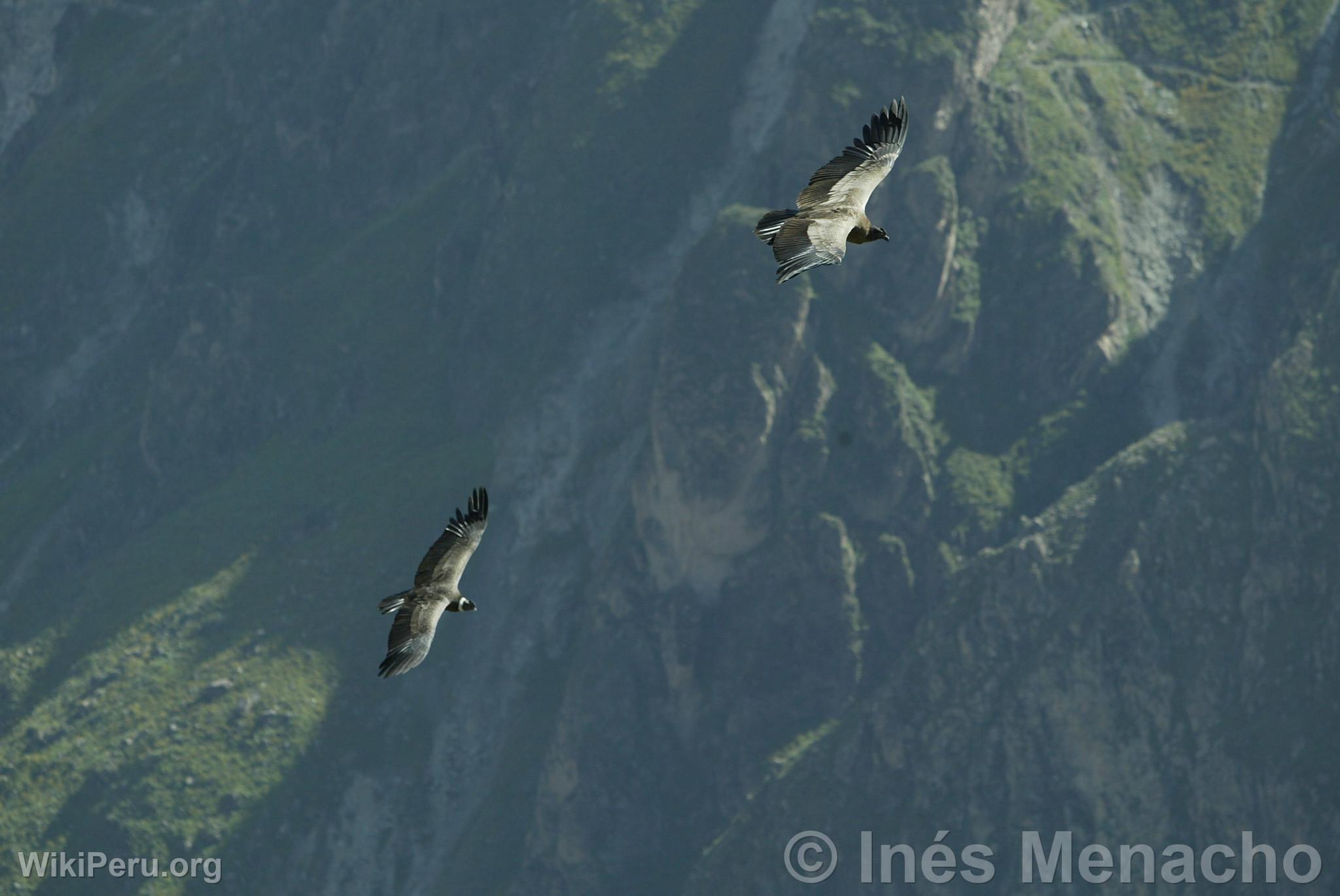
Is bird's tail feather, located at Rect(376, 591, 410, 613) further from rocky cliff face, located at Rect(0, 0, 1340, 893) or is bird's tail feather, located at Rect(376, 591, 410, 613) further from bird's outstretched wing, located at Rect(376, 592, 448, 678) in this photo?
rocky cliff face, located at Rect(0, 0, 1340, 893)

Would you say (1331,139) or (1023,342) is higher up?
(1331,139)

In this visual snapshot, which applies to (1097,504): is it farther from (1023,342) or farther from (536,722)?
(536,722)

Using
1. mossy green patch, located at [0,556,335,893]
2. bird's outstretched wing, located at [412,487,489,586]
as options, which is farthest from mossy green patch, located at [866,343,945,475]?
bird's outstretched wing, located at [412,487,489,586]

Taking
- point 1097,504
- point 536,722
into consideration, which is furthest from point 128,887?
point 1097,504

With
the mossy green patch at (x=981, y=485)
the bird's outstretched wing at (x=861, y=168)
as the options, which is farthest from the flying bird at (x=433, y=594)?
the mossy green patch at (x=981, y=485)

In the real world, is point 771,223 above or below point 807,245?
above

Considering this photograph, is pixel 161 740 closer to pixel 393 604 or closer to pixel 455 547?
pixel 455 547

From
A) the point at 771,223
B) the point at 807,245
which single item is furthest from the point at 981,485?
the point at 807,245
